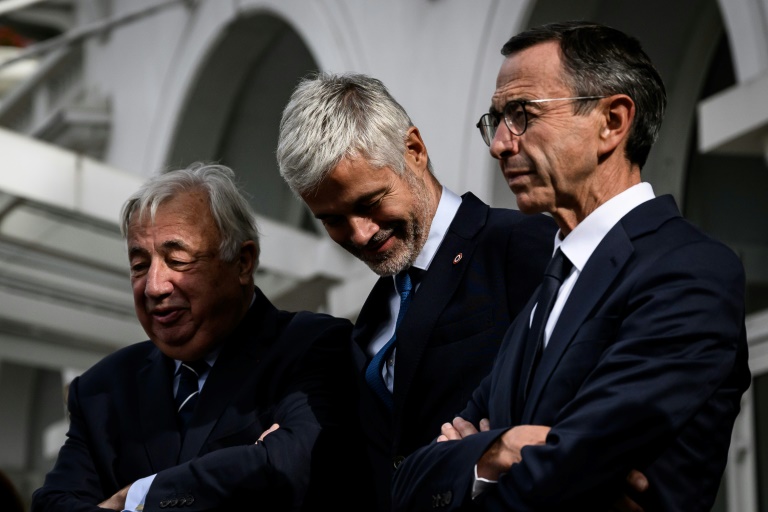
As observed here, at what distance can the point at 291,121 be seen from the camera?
295 centimetres

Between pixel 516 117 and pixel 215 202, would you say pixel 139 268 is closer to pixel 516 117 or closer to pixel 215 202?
pixel 215 202

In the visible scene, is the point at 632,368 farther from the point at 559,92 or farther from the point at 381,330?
the point at 381,330

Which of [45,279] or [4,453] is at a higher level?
[45,279]

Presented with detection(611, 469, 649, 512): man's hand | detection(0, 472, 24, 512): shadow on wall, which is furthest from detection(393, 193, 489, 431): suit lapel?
detection(0, 472, 24, 512): shadow on wall

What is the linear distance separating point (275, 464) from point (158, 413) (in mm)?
406

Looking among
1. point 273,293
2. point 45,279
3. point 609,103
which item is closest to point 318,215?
point 609,103

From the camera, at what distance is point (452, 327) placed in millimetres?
2873

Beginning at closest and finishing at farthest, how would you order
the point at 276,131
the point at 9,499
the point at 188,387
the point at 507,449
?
the point at 507,449 < the point at 188,387 < the point at 9,499 < the point at 276,131

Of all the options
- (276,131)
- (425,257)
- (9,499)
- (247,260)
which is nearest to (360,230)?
(425,257)

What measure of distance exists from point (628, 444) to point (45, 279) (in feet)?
26.2

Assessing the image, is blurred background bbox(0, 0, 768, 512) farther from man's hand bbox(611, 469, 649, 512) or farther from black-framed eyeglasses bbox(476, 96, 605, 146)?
man's hand bbox(611, 469, 649, 512)

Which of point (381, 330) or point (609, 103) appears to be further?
point (381, 330)

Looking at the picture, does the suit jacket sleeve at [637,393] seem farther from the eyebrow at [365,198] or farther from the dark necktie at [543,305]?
the eyebrow at [365,198]

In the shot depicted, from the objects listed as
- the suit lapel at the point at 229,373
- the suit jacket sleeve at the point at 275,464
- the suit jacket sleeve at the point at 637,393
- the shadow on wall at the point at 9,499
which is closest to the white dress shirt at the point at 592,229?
the suit jacket sleeve at the point at 637,393
